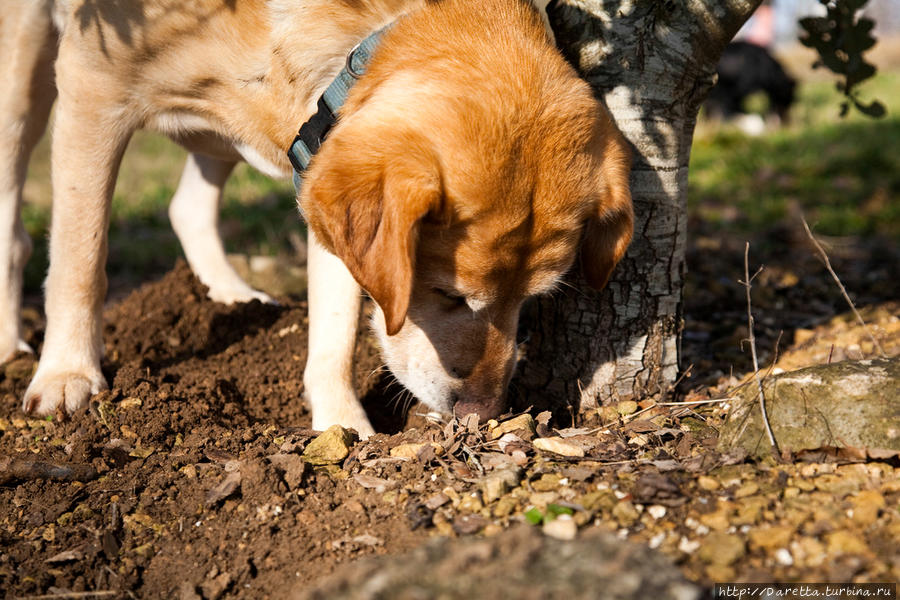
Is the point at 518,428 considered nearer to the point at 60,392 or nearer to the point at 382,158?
the point at 382,158

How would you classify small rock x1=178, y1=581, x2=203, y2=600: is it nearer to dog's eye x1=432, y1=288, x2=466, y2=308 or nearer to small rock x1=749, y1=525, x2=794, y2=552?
dog's eye x1=432, y1=288, x2=466, y2=308

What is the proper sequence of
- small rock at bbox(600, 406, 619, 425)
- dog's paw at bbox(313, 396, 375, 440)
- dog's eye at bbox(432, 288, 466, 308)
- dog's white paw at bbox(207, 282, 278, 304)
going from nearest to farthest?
dog's eye at bbox(432, 288, 466, 308), small rock at bbox(600, 406, 619, 425), dog's paw at bbox(313, 396, 375, 440), dog's white paw at bbox(207, 282, 278, 304)

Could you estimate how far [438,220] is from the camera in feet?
8.40

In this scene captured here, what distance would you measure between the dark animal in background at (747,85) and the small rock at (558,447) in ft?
35.3

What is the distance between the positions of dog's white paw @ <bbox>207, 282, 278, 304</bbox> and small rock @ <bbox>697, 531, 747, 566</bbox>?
281 cm

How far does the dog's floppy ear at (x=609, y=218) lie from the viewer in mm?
2781

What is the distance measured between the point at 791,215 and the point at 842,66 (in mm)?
3280

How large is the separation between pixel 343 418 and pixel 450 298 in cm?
70

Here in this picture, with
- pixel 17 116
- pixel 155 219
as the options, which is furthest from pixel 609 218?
pixel 155 219

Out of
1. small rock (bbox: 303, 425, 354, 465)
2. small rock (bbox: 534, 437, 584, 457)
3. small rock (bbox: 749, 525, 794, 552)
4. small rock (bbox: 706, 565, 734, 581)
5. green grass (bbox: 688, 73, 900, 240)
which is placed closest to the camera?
small rock (bbox: 706, 565, 734, 581)

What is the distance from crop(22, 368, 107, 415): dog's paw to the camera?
3.18 m

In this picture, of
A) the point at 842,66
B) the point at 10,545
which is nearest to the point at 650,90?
the point at 842,66

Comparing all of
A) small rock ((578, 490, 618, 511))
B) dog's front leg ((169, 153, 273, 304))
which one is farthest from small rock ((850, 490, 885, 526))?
dog's front leg ((169, 153, 273, 304))

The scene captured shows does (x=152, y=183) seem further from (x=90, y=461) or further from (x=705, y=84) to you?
(x=705, y=84)
